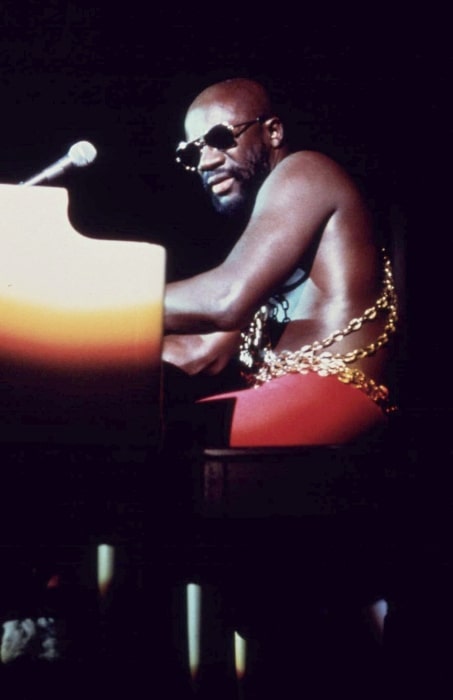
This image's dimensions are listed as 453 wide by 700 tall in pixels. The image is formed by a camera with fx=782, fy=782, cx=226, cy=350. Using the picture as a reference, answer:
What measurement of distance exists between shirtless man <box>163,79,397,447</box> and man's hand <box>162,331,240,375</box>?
243mm

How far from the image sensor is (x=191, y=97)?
227 centimetres

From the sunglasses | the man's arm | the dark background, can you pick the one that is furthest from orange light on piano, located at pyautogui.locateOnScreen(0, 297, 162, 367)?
the dark background

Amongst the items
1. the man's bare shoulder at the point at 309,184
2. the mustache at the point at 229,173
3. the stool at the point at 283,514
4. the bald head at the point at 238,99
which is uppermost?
the bald head at the point at 238,99

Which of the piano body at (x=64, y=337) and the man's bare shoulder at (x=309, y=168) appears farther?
the man's bare shoulder at (x=309, y=168)

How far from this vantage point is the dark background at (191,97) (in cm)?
219

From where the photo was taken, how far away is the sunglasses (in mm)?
1714

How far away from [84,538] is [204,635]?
1.40ft

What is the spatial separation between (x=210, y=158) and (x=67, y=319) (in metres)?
0.89

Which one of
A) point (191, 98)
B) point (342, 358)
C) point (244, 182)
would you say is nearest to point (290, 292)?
point (342, 358)

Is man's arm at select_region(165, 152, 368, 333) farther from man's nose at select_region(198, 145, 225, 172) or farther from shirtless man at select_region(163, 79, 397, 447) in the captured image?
man's nose at select_region(198, 145, 225, 172)

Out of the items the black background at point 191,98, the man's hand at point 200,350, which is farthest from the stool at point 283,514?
the black background at point 191,98

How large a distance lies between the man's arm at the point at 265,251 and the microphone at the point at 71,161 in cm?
28

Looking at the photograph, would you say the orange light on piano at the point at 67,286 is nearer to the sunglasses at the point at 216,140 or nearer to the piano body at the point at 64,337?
the piano body at the point at 64,337

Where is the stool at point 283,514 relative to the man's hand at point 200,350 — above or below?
below
